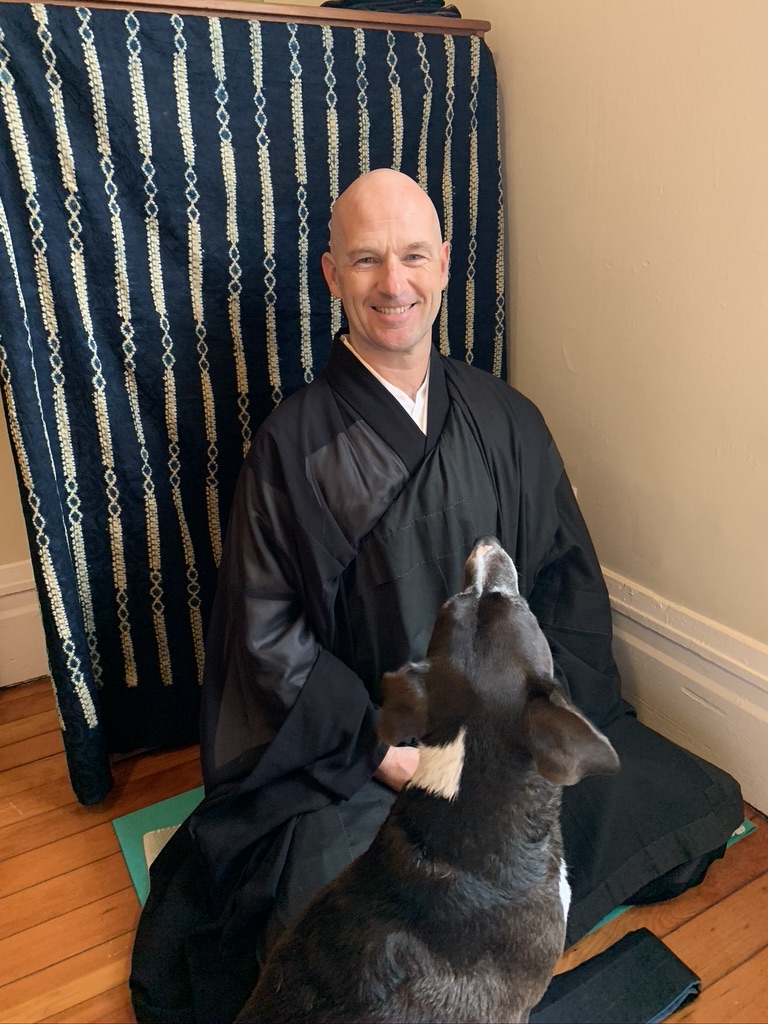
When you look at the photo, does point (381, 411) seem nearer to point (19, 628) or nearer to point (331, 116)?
point (331, 116)

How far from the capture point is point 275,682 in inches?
56.7

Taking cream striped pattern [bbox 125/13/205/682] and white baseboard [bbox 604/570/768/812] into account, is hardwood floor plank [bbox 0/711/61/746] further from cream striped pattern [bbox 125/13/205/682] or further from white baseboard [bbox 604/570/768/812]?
white baseboard [bbox 604/570/768/812]

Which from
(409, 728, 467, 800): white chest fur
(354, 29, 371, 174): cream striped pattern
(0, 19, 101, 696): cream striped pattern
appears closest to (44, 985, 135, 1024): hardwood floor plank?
(0, 19, 101, 696): cream striped pattern

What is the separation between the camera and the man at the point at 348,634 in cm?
141

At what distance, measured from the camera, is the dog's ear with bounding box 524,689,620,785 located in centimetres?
93

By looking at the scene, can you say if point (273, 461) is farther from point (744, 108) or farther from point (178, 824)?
point (744, 108)

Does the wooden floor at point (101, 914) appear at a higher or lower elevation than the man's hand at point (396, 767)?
lower

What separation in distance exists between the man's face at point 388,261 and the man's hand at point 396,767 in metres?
0.77

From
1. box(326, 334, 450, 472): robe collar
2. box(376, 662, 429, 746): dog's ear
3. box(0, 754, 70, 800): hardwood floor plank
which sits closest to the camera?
box(376, 662, 429, 746): dog's ear

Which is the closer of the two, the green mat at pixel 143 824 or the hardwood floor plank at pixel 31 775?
the green mat at pixel 143 824

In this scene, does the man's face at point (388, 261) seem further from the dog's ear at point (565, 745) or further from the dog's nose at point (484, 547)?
the dog's ear at point (565, 745)

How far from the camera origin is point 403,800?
1.09m

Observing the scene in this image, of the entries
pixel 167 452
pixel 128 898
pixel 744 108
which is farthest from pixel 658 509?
pixel 128 898

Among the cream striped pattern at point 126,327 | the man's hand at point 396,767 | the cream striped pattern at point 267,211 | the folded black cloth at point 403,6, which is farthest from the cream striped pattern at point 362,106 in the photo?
the man's hand at point 396,767
